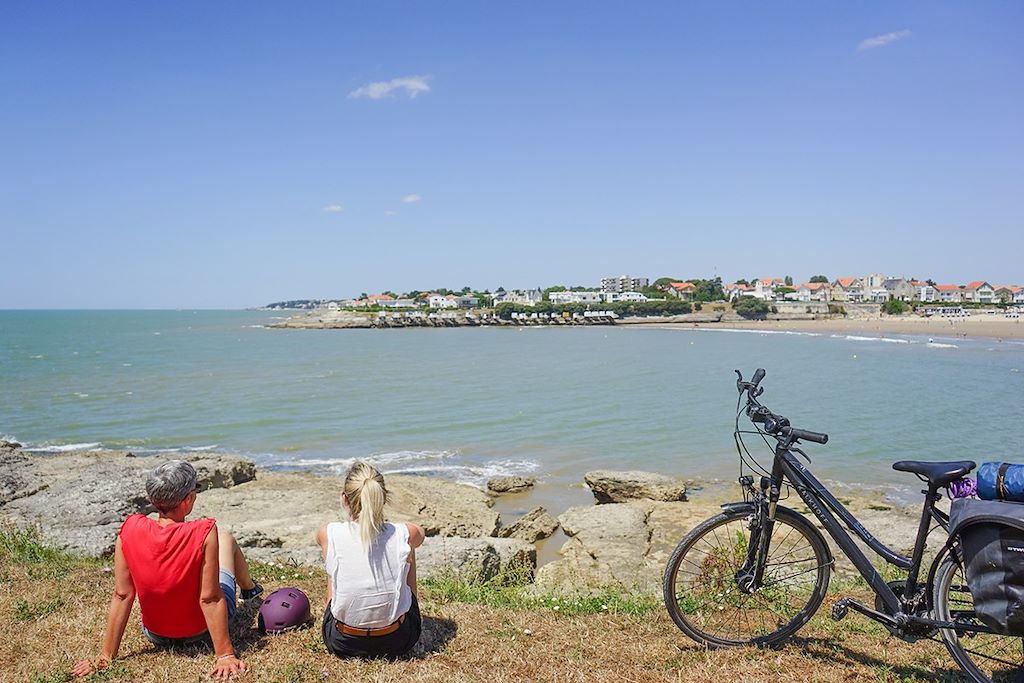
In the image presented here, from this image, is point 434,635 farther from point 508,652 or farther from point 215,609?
point 215,609

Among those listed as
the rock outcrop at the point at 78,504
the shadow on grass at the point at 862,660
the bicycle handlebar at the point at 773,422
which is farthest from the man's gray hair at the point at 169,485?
the shadow on grass at the point at 862,660

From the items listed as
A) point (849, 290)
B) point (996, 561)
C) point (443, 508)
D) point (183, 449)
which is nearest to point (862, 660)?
point (996, 561)

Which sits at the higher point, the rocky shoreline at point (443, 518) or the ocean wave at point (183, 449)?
the rocky shoreline at point (443, 518)

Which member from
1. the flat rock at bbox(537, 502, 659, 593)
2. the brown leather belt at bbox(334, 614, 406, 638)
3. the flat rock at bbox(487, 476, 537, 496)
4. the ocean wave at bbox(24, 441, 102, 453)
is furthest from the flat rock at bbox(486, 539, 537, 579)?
the ocean wave at bbox(24, 441, 102, 453)

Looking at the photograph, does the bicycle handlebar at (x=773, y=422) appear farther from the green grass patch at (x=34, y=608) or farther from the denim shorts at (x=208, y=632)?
the green grass patch at (x=34, y=608)

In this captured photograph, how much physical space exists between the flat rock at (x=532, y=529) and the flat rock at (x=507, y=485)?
3626 millimetres

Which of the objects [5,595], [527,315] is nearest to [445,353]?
[5,595]

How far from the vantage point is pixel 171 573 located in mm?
4066

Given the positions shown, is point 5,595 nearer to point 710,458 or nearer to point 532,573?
point 532,573

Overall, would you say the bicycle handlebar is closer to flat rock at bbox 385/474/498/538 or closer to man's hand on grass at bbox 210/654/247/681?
man's hand on grass at bbox 210/654/247/681

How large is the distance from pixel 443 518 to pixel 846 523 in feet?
26.0

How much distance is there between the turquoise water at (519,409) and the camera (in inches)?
781

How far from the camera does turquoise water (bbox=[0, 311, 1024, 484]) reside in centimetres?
1984

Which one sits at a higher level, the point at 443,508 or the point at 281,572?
the point at 281,572
